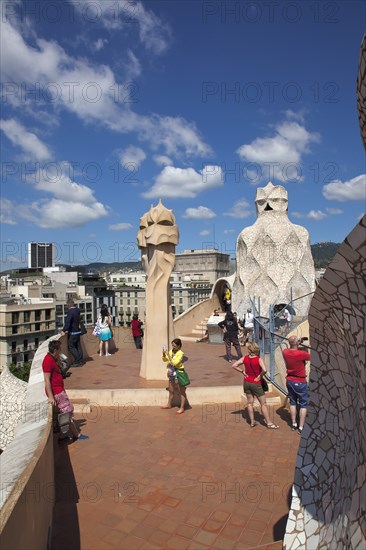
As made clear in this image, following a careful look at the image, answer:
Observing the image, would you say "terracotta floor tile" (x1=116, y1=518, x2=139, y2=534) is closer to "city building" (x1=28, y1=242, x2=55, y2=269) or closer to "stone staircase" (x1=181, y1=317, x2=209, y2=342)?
"stone staircase" (x1=181, y1=317, x2=209, y2=342)

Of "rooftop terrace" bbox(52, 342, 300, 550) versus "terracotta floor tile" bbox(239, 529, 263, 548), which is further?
"rooftop terrace" bbox(52, 342, 300, 550)

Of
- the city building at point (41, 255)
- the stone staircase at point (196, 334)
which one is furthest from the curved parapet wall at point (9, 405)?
the city building at point (41, 255)

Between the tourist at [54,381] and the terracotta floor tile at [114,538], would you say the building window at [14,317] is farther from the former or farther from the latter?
the terracotta floor tile at [114,538]

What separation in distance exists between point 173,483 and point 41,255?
117 m

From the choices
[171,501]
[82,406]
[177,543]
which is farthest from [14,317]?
[177,543]

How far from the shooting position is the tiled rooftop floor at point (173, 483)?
366 cm

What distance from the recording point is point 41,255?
113938 millimetres

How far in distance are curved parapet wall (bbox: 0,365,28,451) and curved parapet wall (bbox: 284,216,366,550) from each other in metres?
5.76

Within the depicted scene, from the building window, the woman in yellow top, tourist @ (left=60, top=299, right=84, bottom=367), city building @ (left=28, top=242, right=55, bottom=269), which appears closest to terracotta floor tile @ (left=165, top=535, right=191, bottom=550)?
the woman in yellow top

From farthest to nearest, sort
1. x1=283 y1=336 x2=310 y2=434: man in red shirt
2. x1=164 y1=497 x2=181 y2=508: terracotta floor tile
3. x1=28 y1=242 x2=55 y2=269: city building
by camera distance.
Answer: x1=28 y1=242 x2=55 y2=269: city building, x1=283 y1=336 x2=310 y2=434: man in red shirt, x1=164 y1=497 x2=181 y2=508: terracotta floor tile

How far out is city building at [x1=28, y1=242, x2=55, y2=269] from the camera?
369 feet

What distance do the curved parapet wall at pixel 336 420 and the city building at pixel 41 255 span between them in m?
116

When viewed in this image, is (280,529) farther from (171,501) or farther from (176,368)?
(176,368)

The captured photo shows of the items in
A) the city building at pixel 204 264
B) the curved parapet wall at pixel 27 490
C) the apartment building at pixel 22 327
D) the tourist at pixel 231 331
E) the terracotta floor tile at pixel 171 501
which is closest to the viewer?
the curved parapet wall at pixel 27 490
